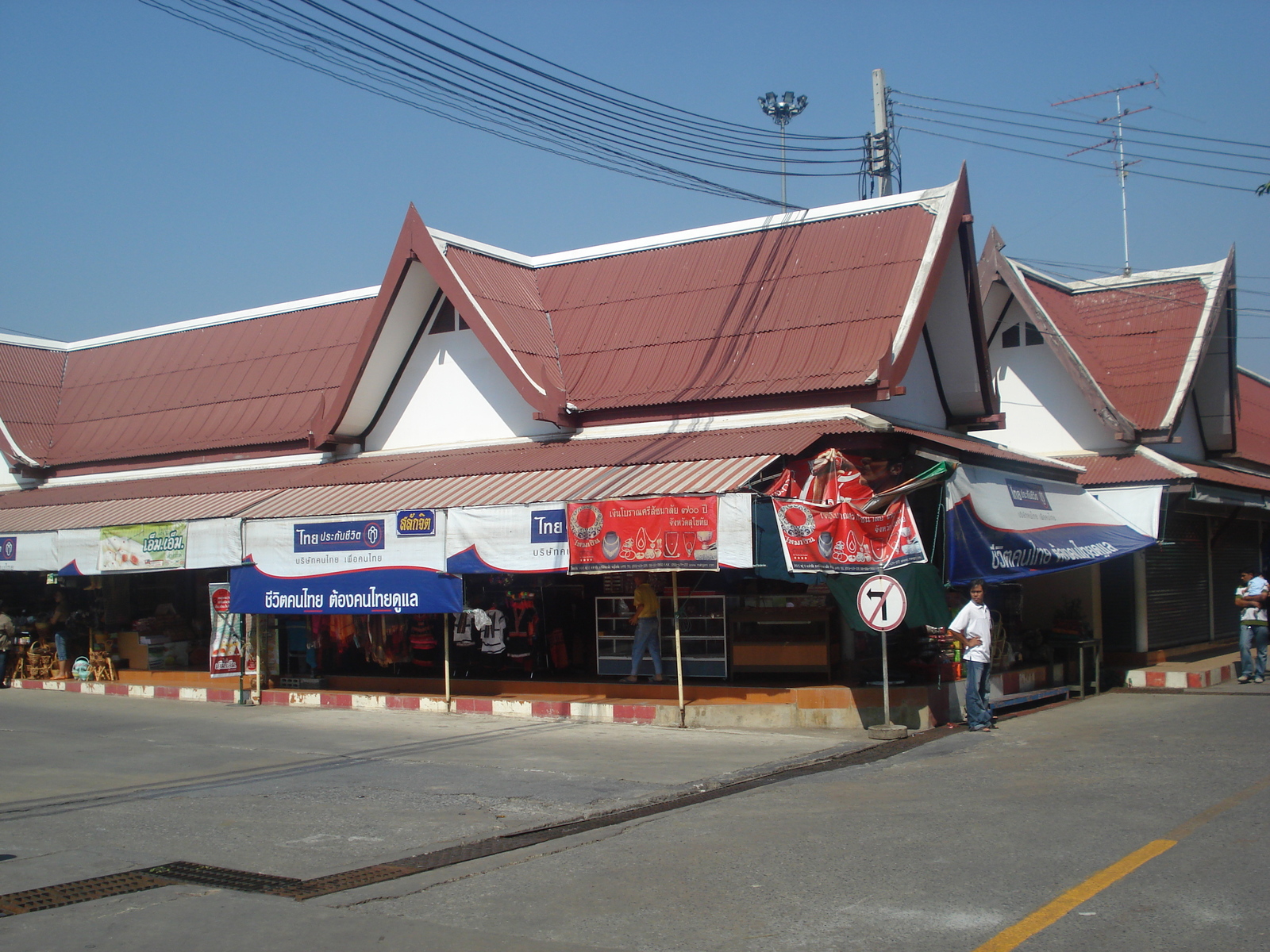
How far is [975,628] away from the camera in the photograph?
1395cm

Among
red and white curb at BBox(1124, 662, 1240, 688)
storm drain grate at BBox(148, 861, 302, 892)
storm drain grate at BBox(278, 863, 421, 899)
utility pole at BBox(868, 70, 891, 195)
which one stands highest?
utility pole at BBox(868, 70, 891, 195)

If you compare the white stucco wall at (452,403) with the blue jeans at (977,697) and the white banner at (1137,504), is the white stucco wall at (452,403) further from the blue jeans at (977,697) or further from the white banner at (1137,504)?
the white banner at (1137,504)

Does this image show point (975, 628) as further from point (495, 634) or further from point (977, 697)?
point (495, 634)

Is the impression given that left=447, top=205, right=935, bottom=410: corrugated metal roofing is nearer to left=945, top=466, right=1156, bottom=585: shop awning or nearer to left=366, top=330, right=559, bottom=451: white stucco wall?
left=366, top=330, right=559, bottom=451: white stucco wall

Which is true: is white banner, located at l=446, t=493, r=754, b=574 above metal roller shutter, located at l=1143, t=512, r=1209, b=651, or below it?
above

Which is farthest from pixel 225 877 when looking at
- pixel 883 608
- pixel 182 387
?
pixel 182 387

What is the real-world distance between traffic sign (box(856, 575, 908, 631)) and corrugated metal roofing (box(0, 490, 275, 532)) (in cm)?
965

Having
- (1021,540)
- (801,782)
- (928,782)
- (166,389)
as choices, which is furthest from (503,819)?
(166,389)

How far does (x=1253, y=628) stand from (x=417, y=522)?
12.9 m

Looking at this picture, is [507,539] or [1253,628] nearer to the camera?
[507,539]

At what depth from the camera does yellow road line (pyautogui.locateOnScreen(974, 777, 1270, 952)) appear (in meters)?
5.73

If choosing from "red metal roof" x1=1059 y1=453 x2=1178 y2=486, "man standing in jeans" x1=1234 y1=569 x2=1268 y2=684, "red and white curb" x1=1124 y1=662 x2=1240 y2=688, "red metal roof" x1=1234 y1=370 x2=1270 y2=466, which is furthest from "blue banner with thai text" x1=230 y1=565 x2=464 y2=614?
"red metal roof" x1=1234 y1=370 x2=1270 y2=466

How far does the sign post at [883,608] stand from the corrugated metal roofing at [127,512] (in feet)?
31.7

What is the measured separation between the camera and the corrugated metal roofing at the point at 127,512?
1834 cm
